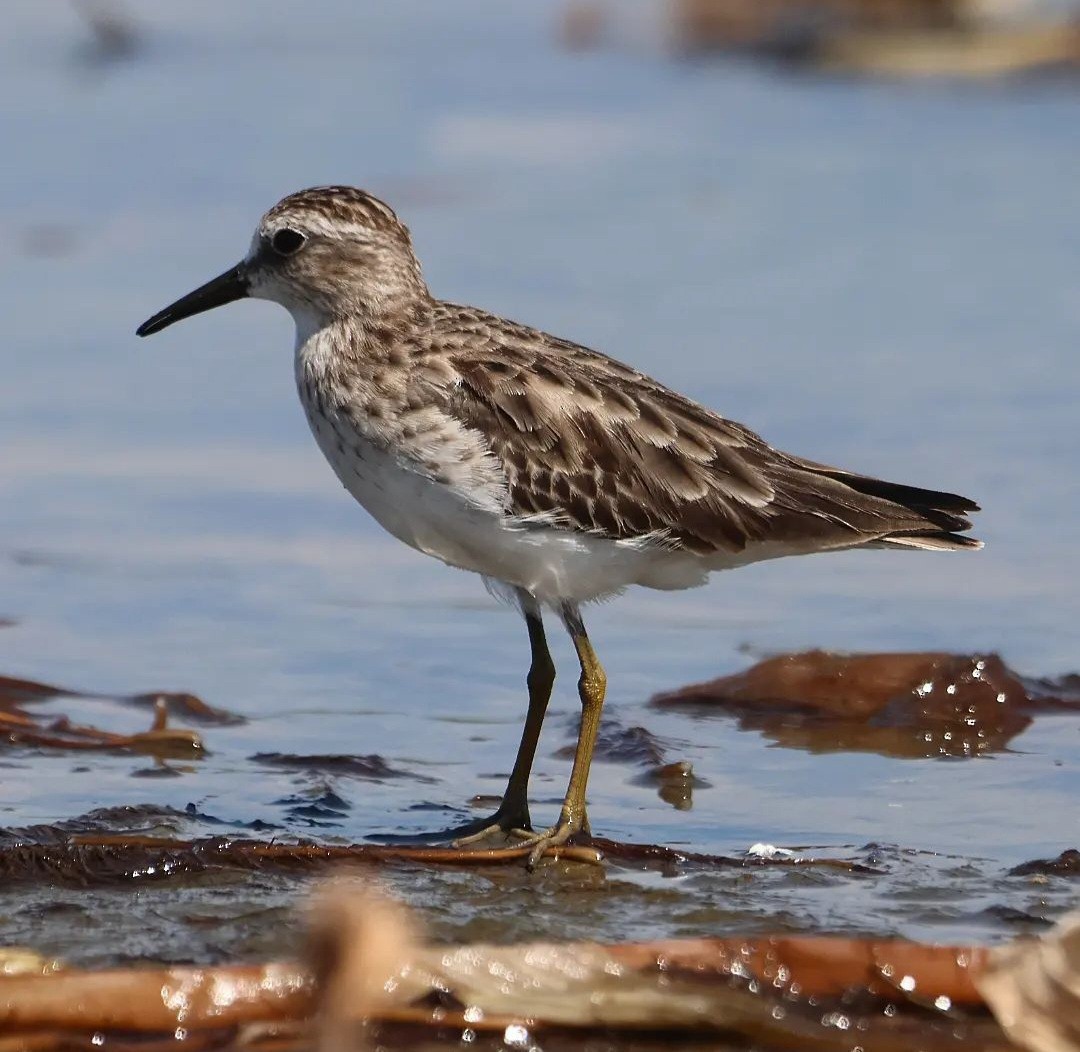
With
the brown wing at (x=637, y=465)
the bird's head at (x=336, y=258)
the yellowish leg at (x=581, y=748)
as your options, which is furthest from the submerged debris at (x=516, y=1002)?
the bird's head at (x=336, y=258)

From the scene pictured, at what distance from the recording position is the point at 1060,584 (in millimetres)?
8805

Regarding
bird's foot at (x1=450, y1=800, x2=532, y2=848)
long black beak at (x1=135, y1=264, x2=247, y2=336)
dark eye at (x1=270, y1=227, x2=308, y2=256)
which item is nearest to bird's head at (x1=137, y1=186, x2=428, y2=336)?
dark eye at (x1=270, y1=227, x2=308, y2=256)

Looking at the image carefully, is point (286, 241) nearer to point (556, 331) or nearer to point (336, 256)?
point (336, 256)

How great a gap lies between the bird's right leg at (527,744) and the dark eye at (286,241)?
1.35 m

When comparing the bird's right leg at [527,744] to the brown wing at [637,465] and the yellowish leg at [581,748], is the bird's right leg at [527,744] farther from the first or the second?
the brown wing at [637,465]

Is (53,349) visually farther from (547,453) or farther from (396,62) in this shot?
(396,62)

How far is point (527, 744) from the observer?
681 centimetres

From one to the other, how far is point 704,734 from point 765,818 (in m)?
0.81

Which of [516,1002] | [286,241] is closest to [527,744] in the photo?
[286,241]

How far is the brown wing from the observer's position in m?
6.64

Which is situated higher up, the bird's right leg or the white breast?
the white breast

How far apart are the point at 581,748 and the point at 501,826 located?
0.36 metres

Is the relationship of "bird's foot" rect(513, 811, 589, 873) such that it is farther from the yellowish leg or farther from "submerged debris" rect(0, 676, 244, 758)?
"submerged debris" rect(0, 676, 244, 758)

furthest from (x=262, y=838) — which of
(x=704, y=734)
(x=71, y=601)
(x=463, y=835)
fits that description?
(x=71, y=601)
